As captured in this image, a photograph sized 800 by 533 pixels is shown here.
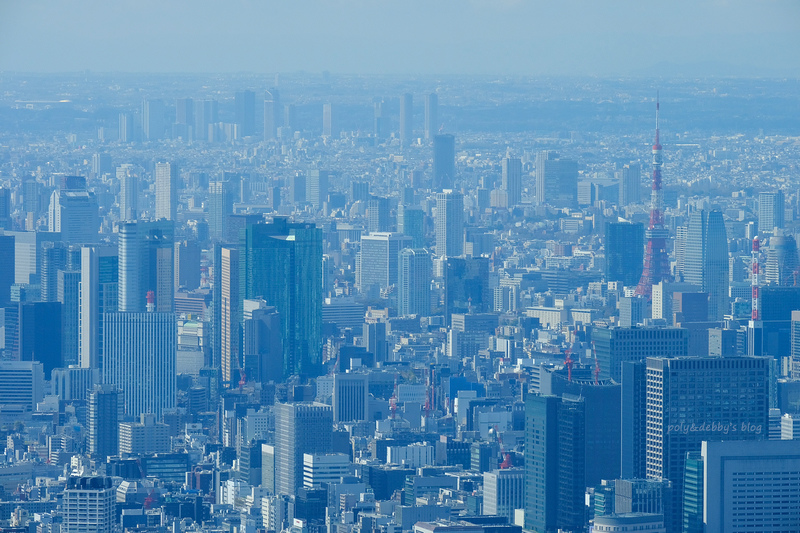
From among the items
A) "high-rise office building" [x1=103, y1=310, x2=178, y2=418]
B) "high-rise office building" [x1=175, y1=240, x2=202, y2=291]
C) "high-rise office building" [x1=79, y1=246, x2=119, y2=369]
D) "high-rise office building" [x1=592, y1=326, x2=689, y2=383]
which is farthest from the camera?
"high-rise office building" [x1=175, y1=240, x2=202, y2=291]

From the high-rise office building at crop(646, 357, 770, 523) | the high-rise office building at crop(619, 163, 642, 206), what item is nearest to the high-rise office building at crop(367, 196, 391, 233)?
the high-rise office building at crop(619, 163, 642, 206)

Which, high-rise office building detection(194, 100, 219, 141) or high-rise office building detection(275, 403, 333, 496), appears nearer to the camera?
high-rise office building detection(275, 403, 333, 496)

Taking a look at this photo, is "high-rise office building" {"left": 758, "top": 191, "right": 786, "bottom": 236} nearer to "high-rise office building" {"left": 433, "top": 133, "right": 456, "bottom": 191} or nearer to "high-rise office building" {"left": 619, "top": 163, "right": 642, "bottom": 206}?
"high-rise office building" {"left": 619, "top": 163, "right": 642, "bottom": 206}

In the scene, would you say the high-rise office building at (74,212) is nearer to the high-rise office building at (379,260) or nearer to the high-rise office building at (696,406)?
the high-rise office building at (379,260)

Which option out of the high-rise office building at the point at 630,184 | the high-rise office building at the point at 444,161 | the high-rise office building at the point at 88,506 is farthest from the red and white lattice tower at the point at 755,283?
the high-rise office building at the point at 88,506

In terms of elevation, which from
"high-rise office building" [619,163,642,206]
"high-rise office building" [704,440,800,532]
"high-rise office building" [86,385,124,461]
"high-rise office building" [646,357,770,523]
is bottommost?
"high-rise office building" [86,385,124,461]

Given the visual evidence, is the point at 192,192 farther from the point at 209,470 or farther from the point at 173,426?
the point at 209,470
